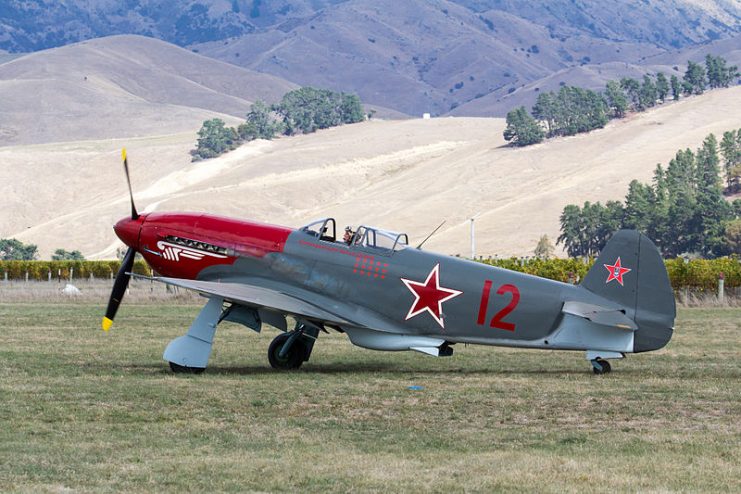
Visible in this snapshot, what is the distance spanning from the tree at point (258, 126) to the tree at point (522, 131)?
118ft

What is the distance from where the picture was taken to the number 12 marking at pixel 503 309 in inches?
615

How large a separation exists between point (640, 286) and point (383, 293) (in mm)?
3162

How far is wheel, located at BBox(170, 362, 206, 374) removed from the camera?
15.9 metres

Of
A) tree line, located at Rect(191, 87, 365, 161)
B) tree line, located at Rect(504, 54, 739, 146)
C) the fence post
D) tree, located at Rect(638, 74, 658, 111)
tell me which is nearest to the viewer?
the fence post

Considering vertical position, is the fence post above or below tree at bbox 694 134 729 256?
below

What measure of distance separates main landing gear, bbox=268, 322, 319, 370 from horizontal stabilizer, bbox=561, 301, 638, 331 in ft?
11.6

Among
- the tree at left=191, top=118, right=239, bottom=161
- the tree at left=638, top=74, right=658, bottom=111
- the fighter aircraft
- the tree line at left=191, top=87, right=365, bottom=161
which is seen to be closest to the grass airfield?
the fighter aircraft

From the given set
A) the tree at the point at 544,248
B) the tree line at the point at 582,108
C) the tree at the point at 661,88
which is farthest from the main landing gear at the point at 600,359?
the tree at the point at 661,88

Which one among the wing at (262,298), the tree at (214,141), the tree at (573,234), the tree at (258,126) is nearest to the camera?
the wing at (262,298)

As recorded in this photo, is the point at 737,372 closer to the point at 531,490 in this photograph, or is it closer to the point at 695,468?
the point at 695,468

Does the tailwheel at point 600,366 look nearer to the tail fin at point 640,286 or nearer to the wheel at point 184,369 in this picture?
the tail fin at point 640,286

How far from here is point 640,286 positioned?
15492mm

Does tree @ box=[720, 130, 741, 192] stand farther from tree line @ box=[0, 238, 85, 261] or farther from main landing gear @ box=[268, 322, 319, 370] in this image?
main landing gear @ box=[268, 322, 319, 370]

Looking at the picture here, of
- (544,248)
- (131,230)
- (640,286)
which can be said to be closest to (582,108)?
(544,248)
